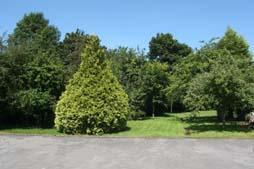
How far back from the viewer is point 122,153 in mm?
15344

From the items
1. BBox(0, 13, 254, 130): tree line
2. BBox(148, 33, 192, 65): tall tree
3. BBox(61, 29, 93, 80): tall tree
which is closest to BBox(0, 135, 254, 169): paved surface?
BBox(0, 13, 254, 130): tree line

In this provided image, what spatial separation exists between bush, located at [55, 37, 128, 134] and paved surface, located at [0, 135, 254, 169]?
1.84m

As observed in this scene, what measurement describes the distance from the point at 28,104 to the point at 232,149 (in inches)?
521

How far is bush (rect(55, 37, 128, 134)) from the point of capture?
21.5 metres

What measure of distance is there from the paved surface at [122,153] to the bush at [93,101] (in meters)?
1.84

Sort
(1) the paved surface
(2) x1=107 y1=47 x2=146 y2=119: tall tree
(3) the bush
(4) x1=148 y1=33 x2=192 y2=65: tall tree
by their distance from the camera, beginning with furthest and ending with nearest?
(4) x1=148 y1=33 x2=192 y2=65: tall tree
(2) x1=107 y1=47 x2=146 y2=119: tall tree
(3) the bush
(1) the paved surface

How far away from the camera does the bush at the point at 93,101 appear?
848 inches

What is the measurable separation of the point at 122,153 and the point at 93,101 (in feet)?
22.1

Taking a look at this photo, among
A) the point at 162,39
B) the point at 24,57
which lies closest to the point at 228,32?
the point at 24,57

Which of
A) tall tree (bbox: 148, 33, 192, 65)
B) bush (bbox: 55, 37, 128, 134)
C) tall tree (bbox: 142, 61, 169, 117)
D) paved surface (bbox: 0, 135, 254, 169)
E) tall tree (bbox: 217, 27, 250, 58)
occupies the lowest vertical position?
paved surface (bbox: 0, 135, 254, 169)

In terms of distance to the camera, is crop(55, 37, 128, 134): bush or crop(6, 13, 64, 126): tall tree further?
crop(6, 13, 64, 126): tall tree

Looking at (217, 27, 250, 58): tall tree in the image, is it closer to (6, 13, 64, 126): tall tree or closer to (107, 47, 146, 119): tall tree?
(107, 47, 146, 119): tall tree

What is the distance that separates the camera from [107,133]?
22.0 metres

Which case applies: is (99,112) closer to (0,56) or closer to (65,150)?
(65,150)
